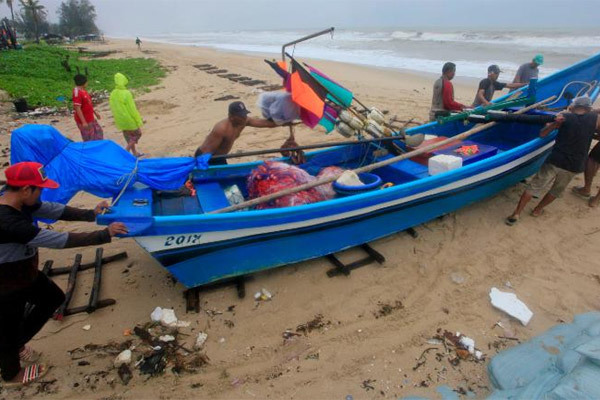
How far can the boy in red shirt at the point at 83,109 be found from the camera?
20.6ft

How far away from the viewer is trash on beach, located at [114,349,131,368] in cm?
319

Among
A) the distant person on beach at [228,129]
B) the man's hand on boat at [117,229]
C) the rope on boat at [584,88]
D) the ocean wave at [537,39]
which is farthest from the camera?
→ the ocean wave at [537,39]

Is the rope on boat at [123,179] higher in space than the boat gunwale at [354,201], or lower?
higher

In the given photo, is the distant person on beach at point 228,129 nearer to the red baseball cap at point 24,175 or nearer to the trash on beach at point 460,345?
the red baseball cap at point 24,175

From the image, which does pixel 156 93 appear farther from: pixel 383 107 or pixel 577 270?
pixel 577 270

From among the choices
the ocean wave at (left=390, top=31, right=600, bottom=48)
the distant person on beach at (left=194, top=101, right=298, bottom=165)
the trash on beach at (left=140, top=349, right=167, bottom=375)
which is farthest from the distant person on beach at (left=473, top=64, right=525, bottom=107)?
the ocean wave at (left=390, top=31, right=600, bottom=48)

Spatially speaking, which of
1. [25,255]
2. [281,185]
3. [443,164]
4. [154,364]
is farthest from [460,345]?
[25,255]

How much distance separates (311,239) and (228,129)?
1.88 m

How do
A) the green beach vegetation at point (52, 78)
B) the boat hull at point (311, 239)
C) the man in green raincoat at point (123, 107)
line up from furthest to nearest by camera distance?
1. the green beach vegetation at point (52, 78)
2. the man in green raincoat at point (123, 107)
3. the boat hull at point (311, 239)

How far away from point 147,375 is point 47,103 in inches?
490

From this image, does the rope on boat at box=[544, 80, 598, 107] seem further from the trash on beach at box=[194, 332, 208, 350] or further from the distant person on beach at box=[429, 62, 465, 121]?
the trash on beach at box=[194, 332, 208, 350]

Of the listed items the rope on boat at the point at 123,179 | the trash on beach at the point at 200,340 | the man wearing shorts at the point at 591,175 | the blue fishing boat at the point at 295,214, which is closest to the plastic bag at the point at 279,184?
the blue fishing boat at the point at 295,214

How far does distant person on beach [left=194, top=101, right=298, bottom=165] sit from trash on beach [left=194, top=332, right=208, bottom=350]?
217 centimetres

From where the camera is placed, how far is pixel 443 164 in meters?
4.48
